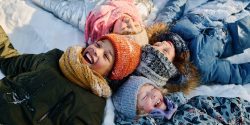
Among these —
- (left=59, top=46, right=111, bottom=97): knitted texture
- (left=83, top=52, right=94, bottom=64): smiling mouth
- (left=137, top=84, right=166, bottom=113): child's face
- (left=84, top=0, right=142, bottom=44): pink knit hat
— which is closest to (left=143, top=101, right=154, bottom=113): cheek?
(left=137, top=84, right=166, bottom=113): child's face

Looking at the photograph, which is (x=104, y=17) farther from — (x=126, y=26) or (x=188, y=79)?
(x=188, y=79)

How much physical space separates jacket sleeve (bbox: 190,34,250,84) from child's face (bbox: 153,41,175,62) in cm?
10

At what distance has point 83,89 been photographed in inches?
55.9

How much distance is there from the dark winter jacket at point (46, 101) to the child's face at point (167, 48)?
1.18 feet

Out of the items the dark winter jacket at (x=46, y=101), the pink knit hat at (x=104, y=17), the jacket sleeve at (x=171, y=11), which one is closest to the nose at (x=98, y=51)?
the dark winter jacket at (x=46, y=101)

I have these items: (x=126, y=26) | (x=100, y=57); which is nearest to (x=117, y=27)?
(x=126, y=26)

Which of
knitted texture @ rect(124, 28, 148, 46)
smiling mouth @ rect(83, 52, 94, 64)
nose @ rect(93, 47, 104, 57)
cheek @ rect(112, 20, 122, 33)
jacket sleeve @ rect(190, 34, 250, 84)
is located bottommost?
jacket sleeve @ rect(190, 34, 250, 84)

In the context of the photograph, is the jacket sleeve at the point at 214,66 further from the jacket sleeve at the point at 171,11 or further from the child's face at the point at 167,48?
the jacket sleeve at the point at 171,11

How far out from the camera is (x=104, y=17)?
1820 millimetres

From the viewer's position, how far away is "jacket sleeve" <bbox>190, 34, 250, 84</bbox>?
1701 millimetres

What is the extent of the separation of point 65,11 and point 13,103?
814mm

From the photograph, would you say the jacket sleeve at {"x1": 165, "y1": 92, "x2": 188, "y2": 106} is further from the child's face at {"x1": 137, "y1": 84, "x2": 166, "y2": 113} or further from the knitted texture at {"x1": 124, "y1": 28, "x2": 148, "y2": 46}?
the knitted texture at {"x1": 124, "y1": 28, "x2": 148, "y2": 46}

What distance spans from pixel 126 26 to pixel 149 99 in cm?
42

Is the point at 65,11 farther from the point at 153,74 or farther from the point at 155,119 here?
the point at 155,119
